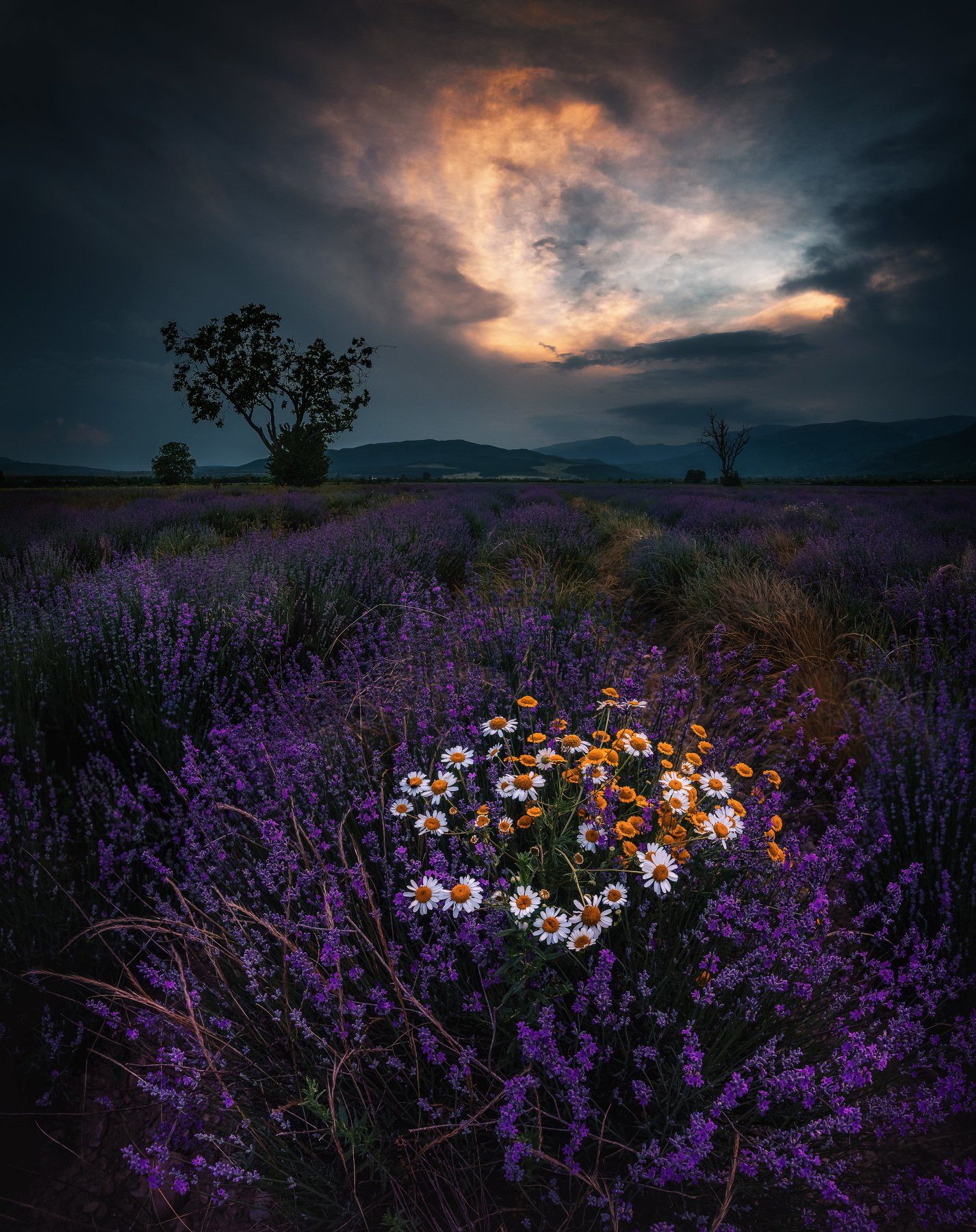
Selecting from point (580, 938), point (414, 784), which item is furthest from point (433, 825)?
point (580, 938)

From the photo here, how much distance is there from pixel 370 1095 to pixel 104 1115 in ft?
2.87

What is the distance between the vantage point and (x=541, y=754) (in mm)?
1597

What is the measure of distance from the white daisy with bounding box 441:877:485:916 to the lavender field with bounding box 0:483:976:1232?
10 mm

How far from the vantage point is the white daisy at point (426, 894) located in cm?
131

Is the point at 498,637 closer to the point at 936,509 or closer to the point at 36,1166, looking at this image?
the point at 36,1166

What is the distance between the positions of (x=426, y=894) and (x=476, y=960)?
0.64ft

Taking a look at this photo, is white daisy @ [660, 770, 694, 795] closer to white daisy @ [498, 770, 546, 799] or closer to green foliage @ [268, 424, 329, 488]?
white daisy @ [498, 770, 546, 799]

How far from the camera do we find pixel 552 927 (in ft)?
4.06

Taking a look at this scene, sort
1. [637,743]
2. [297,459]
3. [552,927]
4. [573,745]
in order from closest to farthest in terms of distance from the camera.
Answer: [552,927] < [573,745] < [637,743] < [297,459]

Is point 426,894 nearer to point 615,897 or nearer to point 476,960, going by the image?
point 476,960

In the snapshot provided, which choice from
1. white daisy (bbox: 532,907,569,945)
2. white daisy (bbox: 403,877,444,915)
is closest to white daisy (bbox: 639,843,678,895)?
white daisy (bbox: 532,907,569,945)

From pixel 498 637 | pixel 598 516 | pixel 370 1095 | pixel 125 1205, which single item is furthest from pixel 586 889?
pixel 598 516

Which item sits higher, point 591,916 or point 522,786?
point 522,786

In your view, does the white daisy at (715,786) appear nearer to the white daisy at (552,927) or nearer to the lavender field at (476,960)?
the lavender field at (476,960)
